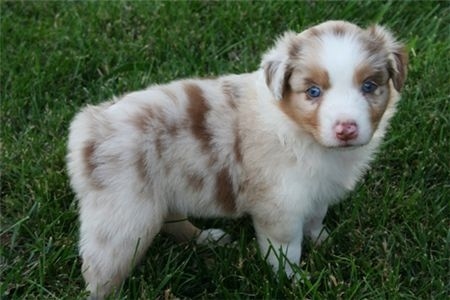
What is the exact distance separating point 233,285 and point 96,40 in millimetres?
2777

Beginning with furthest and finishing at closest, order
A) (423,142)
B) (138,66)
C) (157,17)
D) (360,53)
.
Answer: (157,17) → (138,66) → (423,142) → (360,53)

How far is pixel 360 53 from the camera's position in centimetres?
373

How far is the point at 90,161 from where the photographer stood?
391 cm

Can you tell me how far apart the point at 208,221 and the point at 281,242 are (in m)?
0.82

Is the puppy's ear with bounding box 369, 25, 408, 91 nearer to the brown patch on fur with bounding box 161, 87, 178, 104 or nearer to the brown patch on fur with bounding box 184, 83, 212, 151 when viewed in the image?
the brown patch on fur with bounding box 184, 83, 212, 151

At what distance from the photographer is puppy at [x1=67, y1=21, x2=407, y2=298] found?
378 cm

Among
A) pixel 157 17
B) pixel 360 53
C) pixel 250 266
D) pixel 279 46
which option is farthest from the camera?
pixel 157 17

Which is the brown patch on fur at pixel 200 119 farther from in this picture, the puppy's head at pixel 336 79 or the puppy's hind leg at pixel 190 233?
the puppy's hind leg at pixel 190 233

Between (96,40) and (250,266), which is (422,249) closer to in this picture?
(250,266)

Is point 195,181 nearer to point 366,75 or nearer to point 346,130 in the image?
point 346,130

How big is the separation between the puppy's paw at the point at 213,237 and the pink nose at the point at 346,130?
1205 mm

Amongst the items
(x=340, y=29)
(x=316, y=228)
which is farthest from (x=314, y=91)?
(x=316, y=228)

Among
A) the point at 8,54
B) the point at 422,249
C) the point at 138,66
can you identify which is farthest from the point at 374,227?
the point at 8,54

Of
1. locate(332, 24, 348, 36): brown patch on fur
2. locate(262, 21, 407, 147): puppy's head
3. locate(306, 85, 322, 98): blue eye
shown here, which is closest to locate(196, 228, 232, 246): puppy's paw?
locate(262, 21, 407, 147): puppy's head
